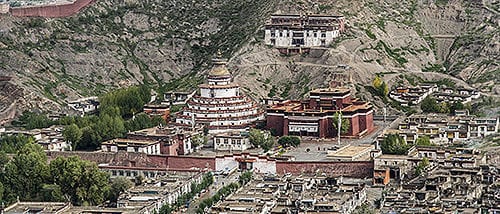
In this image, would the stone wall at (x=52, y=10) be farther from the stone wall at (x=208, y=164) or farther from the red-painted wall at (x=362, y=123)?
the red-painted wall at (x=362, y=123)

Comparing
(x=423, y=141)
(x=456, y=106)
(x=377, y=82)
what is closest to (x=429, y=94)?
(x=377, y=82)

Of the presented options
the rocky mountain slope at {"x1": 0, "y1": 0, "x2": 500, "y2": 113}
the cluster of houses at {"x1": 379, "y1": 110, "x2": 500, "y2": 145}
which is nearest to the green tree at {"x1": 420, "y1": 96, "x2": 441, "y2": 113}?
the rocky mountain slope at {"x1": 0, "y1": 0, "x2": 500, "y2": 113}

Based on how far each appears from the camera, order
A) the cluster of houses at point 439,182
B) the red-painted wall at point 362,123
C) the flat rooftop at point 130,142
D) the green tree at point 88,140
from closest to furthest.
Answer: the cluster of houses at point 439,182, the flat rooftop at point 130,142, the green tree at point 88,140, the red-painted wall at point 362,123

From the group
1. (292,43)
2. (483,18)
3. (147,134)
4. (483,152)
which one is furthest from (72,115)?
(483,18)

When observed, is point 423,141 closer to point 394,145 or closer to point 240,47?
point 394,145

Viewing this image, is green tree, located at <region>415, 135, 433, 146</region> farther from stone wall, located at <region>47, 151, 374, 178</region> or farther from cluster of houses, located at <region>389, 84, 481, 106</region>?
cluster of houses, located at <region>389, 84, 481, 106</region>

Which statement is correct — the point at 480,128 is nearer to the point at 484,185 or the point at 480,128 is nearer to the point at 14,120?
the point at 484,185

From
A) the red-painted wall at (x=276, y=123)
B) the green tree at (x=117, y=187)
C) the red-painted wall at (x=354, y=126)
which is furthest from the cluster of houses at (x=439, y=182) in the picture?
the green tree at (x=117, y=187)
